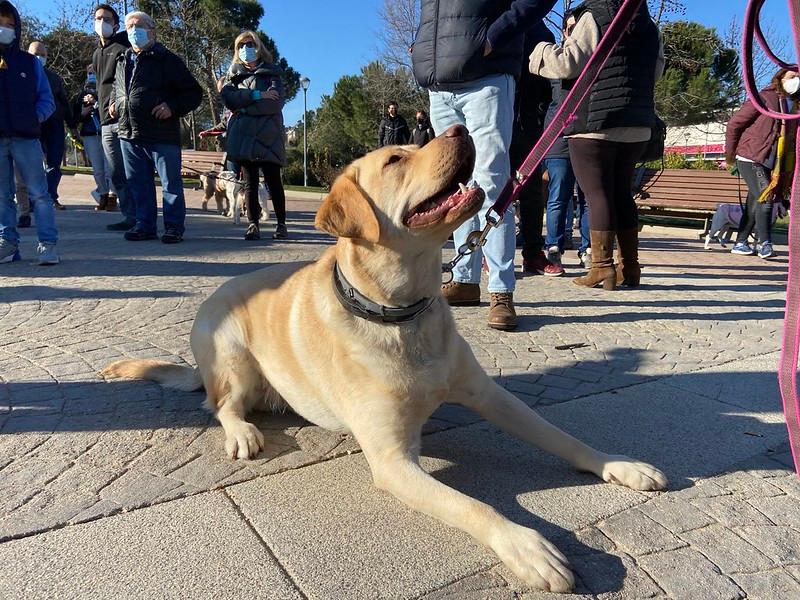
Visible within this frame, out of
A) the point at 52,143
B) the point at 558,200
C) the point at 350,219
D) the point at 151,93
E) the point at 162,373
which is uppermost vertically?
the point at 151,93

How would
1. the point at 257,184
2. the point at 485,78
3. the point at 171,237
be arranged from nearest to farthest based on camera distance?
the point at 485,78
the point at 171,237
the point at 257,184

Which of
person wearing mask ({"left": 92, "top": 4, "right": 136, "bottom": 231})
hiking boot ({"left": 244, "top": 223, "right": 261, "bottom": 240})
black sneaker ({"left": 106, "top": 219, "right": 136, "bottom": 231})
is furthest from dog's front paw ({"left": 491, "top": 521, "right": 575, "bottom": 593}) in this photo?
black sneaker ({"left": 106, "top": 219, "right": 136, "bottom": 231})

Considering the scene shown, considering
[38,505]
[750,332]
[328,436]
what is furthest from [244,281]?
[750,332]

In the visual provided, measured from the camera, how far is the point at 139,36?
6.97 metres

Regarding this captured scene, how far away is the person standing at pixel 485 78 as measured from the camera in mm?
3896

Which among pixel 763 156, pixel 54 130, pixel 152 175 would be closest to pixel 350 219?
pixel 152 175

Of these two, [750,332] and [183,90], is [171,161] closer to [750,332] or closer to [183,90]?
[183,90]

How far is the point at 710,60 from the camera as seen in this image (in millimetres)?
26781

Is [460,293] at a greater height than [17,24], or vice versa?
[17,24]

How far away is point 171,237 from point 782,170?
801 centimetres

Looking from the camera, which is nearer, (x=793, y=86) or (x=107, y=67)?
(x=793, y=86)

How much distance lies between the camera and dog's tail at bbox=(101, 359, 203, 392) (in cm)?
298

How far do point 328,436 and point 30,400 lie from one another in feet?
5.03

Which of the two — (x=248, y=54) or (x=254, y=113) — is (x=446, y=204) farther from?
(x=248, y=54)
